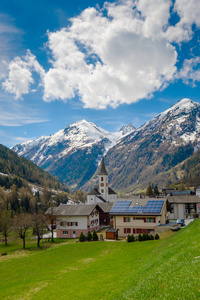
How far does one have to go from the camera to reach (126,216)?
6888cm

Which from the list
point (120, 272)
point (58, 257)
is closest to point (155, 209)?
point (58, 257)

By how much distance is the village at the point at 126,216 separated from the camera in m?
66.3

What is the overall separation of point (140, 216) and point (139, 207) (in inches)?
119

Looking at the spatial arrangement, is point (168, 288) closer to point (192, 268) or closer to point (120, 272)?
point (192, 268)

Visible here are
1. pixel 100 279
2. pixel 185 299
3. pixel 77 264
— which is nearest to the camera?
pixel 185 299

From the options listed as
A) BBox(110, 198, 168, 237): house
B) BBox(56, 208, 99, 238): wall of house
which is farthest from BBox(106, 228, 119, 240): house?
BBox(56, 208, 99, 238): wall of house

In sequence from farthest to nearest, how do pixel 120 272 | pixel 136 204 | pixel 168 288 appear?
pixel 136 204
pixel 120 272
pixel 168 288

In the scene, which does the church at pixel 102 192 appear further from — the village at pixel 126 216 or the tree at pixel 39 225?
the tree at pixel 39 225

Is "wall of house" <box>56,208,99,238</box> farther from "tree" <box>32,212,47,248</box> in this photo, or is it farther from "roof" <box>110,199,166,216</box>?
"roof" <box>110,199,166,216</box>

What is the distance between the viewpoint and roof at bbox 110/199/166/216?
6662 cm

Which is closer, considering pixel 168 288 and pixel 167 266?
pixel 168 288

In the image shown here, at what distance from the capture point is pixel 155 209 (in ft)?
219

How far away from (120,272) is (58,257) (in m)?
22.3

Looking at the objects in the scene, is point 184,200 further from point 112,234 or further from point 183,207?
point 112,234
